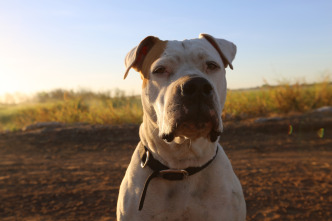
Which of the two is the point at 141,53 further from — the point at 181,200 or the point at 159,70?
the point at 181,200

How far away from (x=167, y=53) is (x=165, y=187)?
102cm

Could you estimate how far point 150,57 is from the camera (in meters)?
2.69

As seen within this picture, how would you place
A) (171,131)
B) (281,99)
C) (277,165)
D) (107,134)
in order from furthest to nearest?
1. (281,99)
2. (107,134)
3. (277,165)
4. (171,131)

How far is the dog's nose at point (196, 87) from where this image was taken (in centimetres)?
209

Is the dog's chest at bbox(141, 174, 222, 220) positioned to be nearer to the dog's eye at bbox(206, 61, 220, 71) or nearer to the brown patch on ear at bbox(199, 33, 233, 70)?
the dog's eye at bbox(206, 61, 220, 71)

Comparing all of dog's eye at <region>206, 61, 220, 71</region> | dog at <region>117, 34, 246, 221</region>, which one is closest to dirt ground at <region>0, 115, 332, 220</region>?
dog at <region>117, 34, 246, 221</region>

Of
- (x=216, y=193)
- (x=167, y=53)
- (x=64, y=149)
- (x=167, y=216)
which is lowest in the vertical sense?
(x=64, y=149)

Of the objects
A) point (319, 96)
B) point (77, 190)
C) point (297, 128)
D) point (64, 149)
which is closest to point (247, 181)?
point (77, 190)

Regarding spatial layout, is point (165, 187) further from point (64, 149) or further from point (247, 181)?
point (64, 149)

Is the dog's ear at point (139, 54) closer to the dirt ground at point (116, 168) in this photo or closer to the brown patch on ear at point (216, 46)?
the brown patch on ear at point (216, 46)

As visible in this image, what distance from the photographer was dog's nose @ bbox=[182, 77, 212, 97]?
2094mm

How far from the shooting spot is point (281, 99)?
32.4 ft

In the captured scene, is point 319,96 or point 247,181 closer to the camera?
point 247,181

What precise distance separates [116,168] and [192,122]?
4.14 meters
